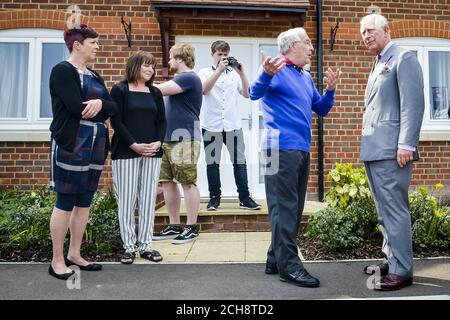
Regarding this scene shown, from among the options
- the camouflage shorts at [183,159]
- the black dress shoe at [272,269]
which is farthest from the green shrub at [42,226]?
the black dress shoe at [272,269]

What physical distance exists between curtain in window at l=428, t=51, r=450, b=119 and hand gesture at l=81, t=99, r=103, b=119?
5.49m

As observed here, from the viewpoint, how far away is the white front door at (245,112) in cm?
582

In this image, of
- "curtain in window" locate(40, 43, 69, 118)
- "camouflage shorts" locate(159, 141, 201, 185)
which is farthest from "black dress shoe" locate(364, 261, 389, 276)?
"curtain in window" locate(40, 43, 69, 118)

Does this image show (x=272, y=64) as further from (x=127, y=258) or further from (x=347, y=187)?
(x=127, y=258)

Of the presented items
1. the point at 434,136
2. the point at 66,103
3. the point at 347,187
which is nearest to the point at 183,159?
the point at 66,103

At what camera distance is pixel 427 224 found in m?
3.75

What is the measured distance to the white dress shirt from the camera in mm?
4672

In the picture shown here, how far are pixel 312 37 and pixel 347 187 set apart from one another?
294 centimetres

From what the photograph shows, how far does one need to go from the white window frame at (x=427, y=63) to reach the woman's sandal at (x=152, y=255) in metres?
4.58

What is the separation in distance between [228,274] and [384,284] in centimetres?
116

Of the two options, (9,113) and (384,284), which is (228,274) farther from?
(9,113)

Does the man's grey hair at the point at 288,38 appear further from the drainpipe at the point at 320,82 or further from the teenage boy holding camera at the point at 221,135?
the drainpipe at the point at 320,82

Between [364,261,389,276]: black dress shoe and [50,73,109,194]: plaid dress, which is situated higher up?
[50,73,109,194]: plaid dress

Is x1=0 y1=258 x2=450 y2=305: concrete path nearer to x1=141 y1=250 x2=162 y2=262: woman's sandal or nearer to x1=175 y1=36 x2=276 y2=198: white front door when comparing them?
x1=141 y1=250 x2=162 y2=262: woman's sandal
